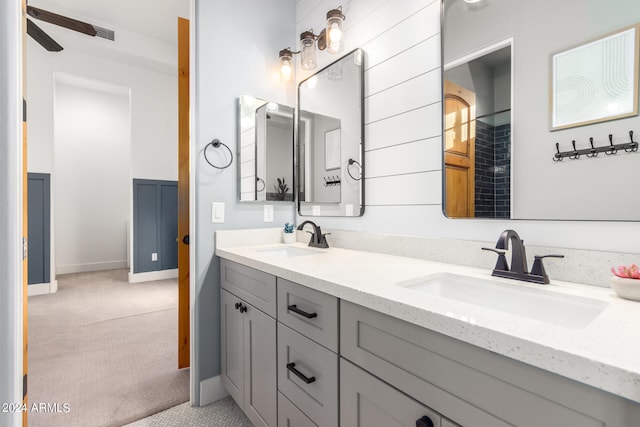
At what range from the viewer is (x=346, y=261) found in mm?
1394

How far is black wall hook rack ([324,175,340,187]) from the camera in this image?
6.28 feet

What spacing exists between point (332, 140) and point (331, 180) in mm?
253

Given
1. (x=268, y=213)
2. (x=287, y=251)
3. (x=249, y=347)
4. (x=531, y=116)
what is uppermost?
(x=531, y=116)

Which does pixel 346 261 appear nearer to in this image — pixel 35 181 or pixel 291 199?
pixel 291 199

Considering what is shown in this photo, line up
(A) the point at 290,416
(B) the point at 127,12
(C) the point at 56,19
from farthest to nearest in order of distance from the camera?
(B) the point at 127,12 → (C) the point at 56,19 → (A) the point at 290,416

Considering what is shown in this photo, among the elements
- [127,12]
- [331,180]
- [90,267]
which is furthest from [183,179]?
[90,267]

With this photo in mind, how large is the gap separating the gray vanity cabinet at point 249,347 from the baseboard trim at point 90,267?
15.1 ft

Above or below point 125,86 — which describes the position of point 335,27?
below

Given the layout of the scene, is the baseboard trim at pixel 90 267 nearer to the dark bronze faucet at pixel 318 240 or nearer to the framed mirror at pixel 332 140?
the framed mirror at pixel 332 140

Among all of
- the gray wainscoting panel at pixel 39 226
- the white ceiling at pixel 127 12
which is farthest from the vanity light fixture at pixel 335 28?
the gray wainscoting panel at pixel 39 226

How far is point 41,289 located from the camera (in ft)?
12.5

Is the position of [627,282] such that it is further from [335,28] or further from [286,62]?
[286,62]

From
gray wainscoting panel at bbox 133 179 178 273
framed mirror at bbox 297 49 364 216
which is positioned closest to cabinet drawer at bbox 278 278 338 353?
framed mirror at bbox 297 49 364 216

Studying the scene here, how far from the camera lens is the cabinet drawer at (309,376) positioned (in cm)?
99
